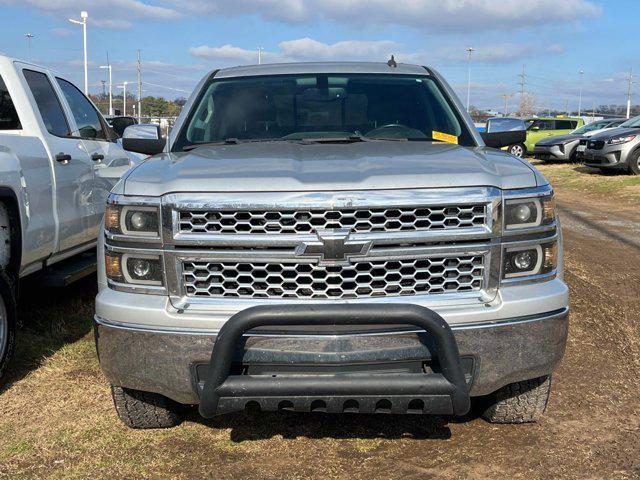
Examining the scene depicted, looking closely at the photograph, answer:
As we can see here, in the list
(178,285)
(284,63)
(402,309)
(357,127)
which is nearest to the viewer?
(402,309)

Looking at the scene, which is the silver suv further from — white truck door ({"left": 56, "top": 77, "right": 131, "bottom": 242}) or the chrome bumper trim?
the chrome bumper trim

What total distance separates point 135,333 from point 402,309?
1103 millimetres

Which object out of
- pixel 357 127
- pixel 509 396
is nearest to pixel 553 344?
pixel 509 396

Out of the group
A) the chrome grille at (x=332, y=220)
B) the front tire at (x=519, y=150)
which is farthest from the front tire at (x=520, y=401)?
the front tire at (x=519, y=150)

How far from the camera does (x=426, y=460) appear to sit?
3344mm

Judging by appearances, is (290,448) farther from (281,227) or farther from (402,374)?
(281,227)

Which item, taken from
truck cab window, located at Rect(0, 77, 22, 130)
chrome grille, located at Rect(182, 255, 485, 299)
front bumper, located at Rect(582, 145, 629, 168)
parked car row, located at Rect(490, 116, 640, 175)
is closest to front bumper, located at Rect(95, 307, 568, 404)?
chrome grille, located at Rect(182, 255, 485, 299)

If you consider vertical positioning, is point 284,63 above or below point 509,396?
above

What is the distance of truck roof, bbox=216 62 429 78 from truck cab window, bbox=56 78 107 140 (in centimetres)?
176

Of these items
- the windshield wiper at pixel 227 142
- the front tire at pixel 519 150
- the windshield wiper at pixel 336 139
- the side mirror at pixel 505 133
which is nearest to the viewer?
the windshield wiper at pixel 336 139

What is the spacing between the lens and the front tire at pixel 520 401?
349 centimetres

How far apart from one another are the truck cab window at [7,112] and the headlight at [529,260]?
3.70 meters

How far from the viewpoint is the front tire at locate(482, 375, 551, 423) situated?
11.4ft

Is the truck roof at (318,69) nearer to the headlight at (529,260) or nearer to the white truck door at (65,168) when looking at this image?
the white truck door at (65,168)
